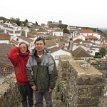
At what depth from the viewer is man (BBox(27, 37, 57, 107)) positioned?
5.35m

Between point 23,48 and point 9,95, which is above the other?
point 23,48

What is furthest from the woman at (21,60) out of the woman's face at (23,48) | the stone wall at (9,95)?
the stone wall at (9,95)

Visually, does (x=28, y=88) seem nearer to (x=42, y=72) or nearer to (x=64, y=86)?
(x=42, y=72)

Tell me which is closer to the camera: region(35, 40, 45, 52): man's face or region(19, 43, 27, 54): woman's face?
region(35, 40, 45, 52): man's face

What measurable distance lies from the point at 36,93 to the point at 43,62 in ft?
2.04

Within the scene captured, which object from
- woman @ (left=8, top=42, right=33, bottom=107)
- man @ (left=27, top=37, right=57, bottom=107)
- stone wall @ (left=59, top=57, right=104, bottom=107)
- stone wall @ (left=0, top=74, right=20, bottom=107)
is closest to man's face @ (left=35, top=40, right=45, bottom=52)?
man @ (left=27, top=37, right=57, bottom=107)

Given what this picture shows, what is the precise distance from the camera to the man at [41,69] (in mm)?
5348

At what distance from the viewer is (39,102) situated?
18.8ft

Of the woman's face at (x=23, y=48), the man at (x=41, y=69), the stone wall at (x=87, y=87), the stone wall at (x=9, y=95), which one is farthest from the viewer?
the stone wall at (x=9, y=95)

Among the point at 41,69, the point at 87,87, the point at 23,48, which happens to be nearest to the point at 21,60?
the point at 23,48

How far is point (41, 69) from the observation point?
17.6ft

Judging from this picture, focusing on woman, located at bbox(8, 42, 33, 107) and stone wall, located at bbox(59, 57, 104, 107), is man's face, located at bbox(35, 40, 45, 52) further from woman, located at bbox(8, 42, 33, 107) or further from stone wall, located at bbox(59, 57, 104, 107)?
stone wall, located at bbox(59, 57, 104, 107)

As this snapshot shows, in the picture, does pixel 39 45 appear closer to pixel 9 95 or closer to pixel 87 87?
pixel 87 87

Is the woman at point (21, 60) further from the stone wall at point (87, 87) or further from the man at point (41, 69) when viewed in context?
the stone wall at point (87, 87)
